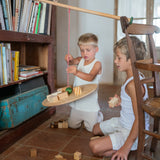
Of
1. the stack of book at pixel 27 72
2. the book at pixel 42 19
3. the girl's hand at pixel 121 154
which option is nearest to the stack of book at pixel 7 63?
the stack of book at pixel 27 72

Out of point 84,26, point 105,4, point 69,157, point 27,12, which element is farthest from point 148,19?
point 69,157

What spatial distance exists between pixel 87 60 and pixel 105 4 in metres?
2.26

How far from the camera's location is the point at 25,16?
1.77 meters

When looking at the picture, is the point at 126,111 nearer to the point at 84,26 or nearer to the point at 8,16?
the point at 8,16

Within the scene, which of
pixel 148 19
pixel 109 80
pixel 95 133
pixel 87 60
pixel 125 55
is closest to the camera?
pixel 125 55

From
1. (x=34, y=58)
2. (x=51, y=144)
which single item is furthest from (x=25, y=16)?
(x=51, y=144)

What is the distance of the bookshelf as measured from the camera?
163 centimetres

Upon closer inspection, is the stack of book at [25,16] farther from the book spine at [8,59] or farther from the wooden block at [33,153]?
the wooden block at [33,153]

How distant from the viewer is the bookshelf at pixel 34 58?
5.34 feet

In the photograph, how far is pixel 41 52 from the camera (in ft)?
7.38

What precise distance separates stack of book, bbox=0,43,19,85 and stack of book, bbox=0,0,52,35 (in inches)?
6.1

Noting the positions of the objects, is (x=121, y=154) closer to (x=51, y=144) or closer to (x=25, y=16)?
(x=51, y=144)

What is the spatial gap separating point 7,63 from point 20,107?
1.25 feet

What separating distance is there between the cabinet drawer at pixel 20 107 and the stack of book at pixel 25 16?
0.55 meters
